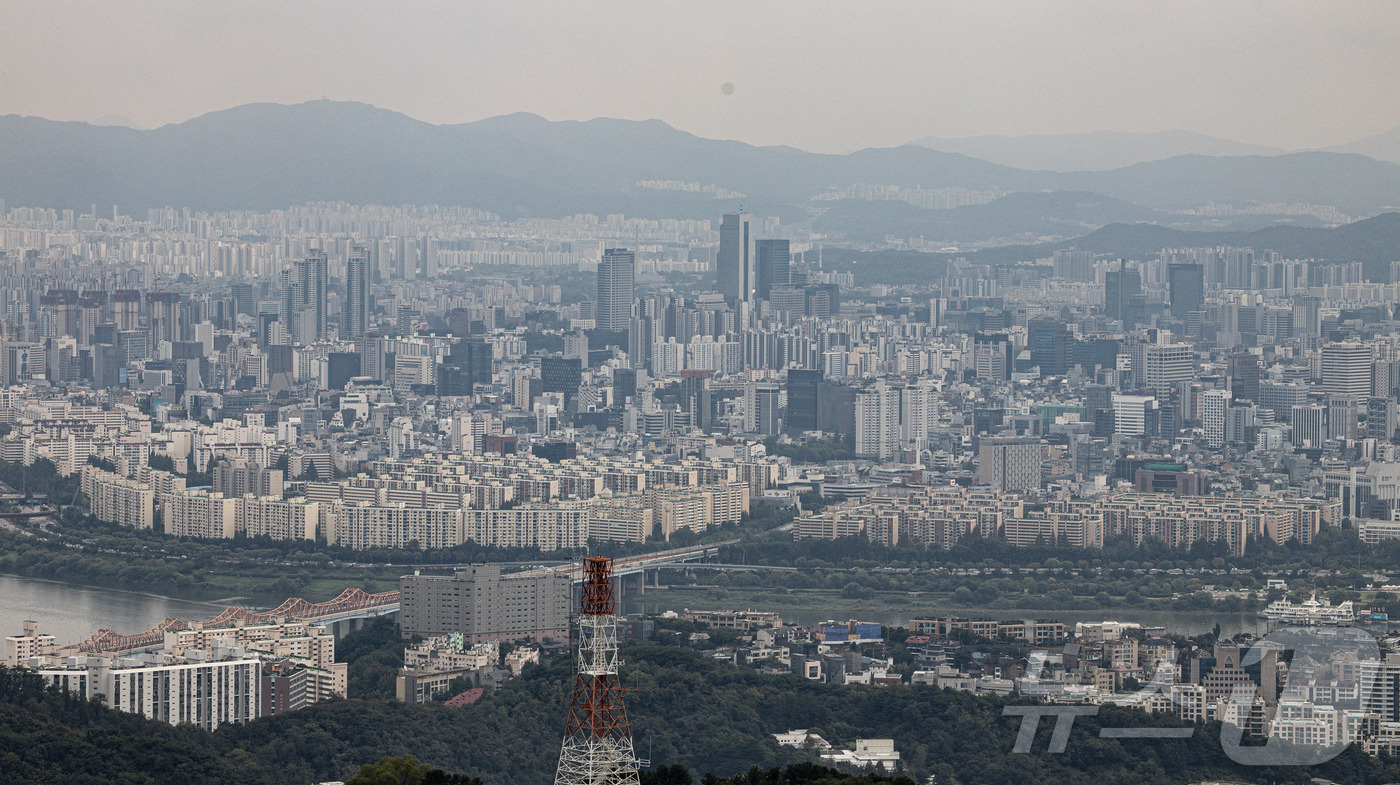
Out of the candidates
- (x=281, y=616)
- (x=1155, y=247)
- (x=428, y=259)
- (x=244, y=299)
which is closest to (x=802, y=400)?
(x=244, y=299)

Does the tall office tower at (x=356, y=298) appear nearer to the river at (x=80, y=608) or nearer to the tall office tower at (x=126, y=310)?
the tall office tower at (x=126, y=310)

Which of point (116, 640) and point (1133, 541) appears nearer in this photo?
point (116, 640)

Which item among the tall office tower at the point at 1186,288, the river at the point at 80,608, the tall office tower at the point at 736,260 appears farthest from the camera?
the tall office tower at the point at 736,260

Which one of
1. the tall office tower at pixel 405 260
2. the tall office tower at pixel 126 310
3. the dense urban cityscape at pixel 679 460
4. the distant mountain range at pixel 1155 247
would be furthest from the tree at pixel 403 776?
the tall office tower at pixel 405 260

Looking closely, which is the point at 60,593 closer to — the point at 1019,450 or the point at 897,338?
the point at 1019,450

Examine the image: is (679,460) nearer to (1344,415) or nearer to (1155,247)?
(1344,415)

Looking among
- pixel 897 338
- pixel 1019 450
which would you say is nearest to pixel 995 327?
pixel 897 338
